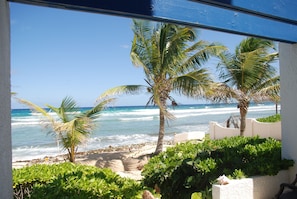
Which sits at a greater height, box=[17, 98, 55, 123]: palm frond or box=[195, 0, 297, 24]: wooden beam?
box=[195, 0, 297, 24]: wooden beam

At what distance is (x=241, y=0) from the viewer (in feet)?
7.67

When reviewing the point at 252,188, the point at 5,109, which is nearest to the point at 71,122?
the point at 252,188

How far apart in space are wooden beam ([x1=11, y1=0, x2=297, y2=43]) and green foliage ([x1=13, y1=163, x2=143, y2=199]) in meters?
1.60

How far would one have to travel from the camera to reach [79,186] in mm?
2660

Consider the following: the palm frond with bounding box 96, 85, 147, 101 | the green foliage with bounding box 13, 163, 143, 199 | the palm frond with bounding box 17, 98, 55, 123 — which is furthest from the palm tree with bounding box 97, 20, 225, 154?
the green foliage with bounding box 13, 163, 143, 199

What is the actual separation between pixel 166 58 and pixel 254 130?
5.08m

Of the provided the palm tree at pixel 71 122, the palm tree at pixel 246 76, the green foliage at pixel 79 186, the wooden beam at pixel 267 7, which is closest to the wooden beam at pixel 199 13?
the wooden beam at pixel 267 7

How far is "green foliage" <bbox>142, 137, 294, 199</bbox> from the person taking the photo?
373 cm

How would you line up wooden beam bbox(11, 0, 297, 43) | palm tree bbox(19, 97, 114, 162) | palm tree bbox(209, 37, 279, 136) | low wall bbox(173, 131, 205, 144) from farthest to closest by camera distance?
low wall bbox(173, 131, 205, 144) < palm tree bbox(209, 37, 279, 136) < palm tree bbox(19, 97, 114, 162) < wooden beam bbox(11, 0, 297, 43)

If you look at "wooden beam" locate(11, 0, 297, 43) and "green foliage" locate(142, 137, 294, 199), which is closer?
"wooden beam" locate(11, 0, 297, 43)

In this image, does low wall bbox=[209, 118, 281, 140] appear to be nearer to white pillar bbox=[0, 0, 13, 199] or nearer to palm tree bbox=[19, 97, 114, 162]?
palm tree bbox=[19, 97, 114, 162]

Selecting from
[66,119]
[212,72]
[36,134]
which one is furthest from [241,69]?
[36,134]

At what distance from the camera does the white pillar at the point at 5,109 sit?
1.70 metres

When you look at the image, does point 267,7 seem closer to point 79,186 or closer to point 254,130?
point 79,186
